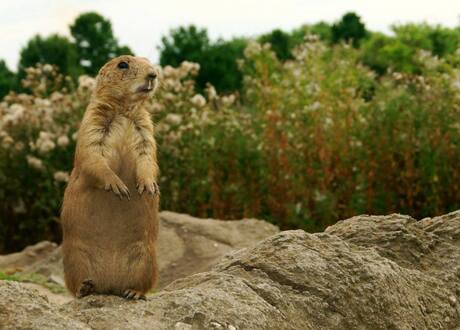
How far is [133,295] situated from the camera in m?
3.60

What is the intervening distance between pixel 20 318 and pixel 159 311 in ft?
1.74

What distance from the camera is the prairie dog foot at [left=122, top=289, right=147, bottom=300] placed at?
3.55 meters

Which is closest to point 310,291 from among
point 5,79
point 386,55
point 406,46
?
point 5,79

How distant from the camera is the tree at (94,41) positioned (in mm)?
22984

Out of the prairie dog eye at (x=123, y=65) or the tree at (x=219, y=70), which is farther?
the tree at (x=219, y=70)

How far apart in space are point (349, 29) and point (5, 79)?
13.1 m

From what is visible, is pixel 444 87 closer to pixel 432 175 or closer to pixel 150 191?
pixel 432 175

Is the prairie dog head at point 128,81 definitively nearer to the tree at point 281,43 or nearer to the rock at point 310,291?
the rock at point 310,291

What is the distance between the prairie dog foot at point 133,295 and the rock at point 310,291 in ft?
0.18

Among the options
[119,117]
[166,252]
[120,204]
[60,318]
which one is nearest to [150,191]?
[120,204]

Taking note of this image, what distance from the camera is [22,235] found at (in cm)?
1205

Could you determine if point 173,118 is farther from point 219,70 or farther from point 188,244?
point 219,70

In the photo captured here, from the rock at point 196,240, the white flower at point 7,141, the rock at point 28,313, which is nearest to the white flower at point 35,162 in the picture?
the white flower at point 7,141

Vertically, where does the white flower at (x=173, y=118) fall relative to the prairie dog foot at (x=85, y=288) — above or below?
above
